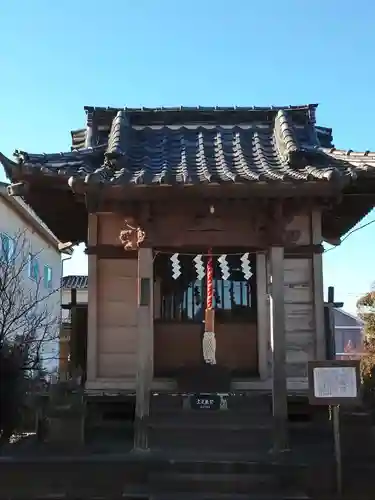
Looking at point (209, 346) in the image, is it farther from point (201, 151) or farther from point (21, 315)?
point (21, 315)

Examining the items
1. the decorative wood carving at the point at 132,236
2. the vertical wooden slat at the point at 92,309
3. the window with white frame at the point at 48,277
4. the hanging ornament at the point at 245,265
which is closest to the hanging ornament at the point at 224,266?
the hanging ornament at the point at 245,265

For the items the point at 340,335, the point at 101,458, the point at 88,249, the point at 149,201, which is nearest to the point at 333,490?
the point at 101,458

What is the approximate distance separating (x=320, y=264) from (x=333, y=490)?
384 centimetres

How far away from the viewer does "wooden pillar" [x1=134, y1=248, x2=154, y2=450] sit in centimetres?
839

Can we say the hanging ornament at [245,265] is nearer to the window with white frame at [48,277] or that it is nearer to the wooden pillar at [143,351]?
the wooden pillar at [143,351]

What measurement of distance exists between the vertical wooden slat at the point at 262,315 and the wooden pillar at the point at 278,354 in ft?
5.04

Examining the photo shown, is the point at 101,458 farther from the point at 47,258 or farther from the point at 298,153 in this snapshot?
the point at 47,258

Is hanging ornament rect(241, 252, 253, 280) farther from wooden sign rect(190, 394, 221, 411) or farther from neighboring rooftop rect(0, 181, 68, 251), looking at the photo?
neighboring rooftop rect(0, 181, 68, 251)

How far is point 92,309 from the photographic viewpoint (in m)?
10.0

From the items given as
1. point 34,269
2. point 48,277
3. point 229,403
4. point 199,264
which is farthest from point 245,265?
point 48,277

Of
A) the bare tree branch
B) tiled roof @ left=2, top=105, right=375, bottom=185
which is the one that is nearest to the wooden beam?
tiled roof @ left=2, top=105, right=375, bottom=185

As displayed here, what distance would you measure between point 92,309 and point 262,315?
3010 millimetres

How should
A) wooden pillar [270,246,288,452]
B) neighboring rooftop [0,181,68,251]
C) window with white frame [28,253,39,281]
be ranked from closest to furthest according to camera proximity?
wooden pillar [270,246,288,452] → neighboring rooftop [0,181,68,251] → window with white frame [28,253,39,281]

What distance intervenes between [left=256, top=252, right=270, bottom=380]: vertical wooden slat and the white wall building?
759cm
